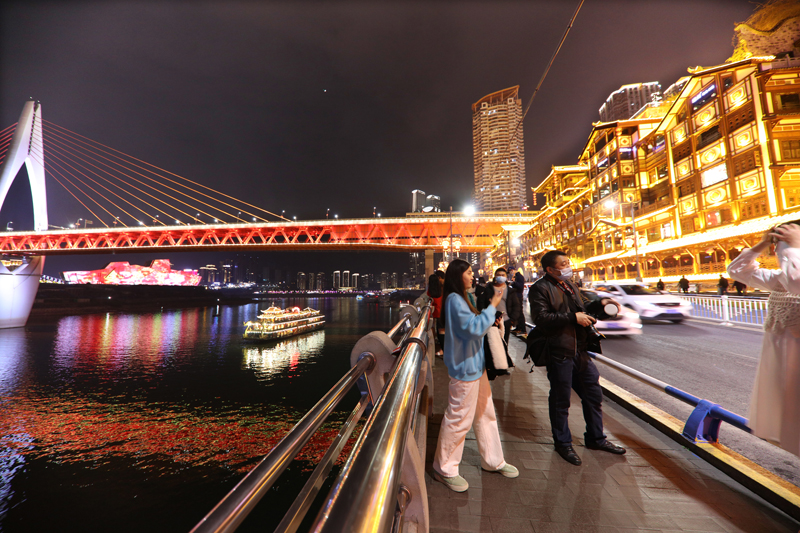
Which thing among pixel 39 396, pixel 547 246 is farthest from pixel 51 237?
pixel 547 246

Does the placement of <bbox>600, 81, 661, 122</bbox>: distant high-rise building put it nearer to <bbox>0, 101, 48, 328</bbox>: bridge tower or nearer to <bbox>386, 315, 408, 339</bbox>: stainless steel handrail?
<bbox>386, 315, 408, 339</bbox>: stainless steel handrail

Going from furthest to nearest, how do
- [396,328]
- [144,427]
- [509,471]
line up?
[144,427], [396,328], [509,471]

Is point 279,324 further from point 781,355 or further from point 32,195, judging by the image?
point 781,355

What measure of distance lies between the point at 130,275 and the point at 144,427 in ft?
295

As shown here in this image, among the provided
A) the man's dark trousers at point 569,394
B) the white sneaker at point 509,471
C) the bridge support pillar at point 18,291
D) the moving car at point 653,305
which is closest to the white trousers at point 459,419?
the white sneaker at point 509,471

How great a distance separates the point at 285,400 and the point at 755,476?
19.0m

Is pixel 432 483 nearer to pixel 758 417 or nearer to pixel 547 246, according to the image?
pixel 758 417

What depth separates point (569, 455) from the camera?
314 cm

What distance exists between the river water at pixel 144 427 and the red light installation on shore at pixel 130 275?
6113cm

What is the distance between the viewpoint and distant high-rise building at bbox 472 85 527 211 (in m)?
120

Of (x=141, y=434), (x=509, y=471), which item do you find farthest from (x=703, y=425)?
(x=141, y=434)

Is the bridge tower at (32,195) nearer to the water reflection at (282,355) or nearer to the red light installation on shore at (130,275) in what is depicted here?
the water reflection at (282,355)

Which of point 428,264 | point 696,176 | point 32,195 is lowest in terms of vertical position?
point 428,264

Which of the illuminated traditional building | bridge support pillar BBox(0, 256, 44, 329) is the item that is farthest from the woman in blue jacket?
bridge support pillar BBox(0, 256, 44, 329)
